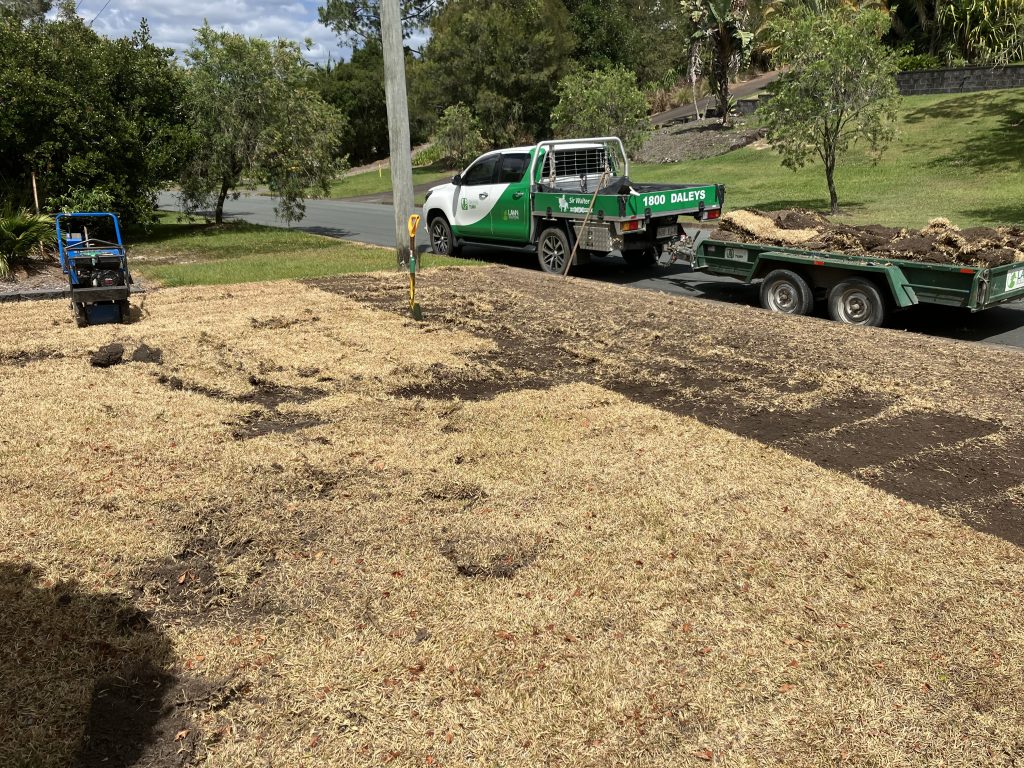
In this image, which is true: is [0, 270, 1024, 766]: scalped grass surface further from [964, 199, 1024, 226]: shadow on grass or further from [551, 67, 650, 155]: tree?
[551, 67, 650, 155]: tree

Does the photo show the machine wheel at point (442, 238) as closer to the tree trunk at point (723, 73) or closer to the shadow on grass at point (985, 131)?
the shadow on grass at point (985, 131)

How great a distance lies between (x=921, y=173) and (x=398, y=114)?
61.1 feet

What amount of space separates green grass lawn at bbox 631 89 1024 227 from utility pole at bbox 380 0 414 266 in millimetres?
10562

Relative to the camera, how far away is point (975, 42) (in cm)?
3709

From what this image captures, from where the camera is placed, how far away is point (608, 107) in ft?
89.7

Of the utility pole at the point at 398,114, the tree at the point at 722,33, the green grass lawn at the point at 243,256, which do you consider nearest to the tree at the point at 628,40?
the tree at the point at 722,33

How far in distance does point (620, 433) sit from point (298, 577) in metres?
2.90

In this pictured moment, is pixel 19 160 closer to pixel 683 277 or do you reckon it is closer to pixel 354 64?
pixel 683 277

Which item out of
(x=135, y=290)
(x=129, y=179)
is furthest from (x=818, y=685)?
(x=129, y=179)

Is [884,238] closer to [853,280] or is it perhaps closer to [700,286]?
[853,280]

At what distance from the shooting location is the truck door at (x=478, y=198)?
14.9m

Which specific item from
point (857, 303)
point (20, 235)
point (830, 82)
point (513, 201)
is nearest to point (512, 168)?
point (513, 201)

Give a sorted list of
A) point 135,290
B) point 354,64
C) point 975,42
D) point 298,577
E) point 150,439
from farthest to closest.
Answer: point 354,64 → point 975,42 → point 135,290 → point 150,439 → point 298,577

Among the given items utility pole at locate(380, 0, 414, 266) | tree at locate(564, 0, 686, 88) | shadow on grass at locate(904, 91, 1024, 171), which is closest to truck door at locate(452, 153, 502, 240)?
utility pole at locate(380, 0, 414, 266)
